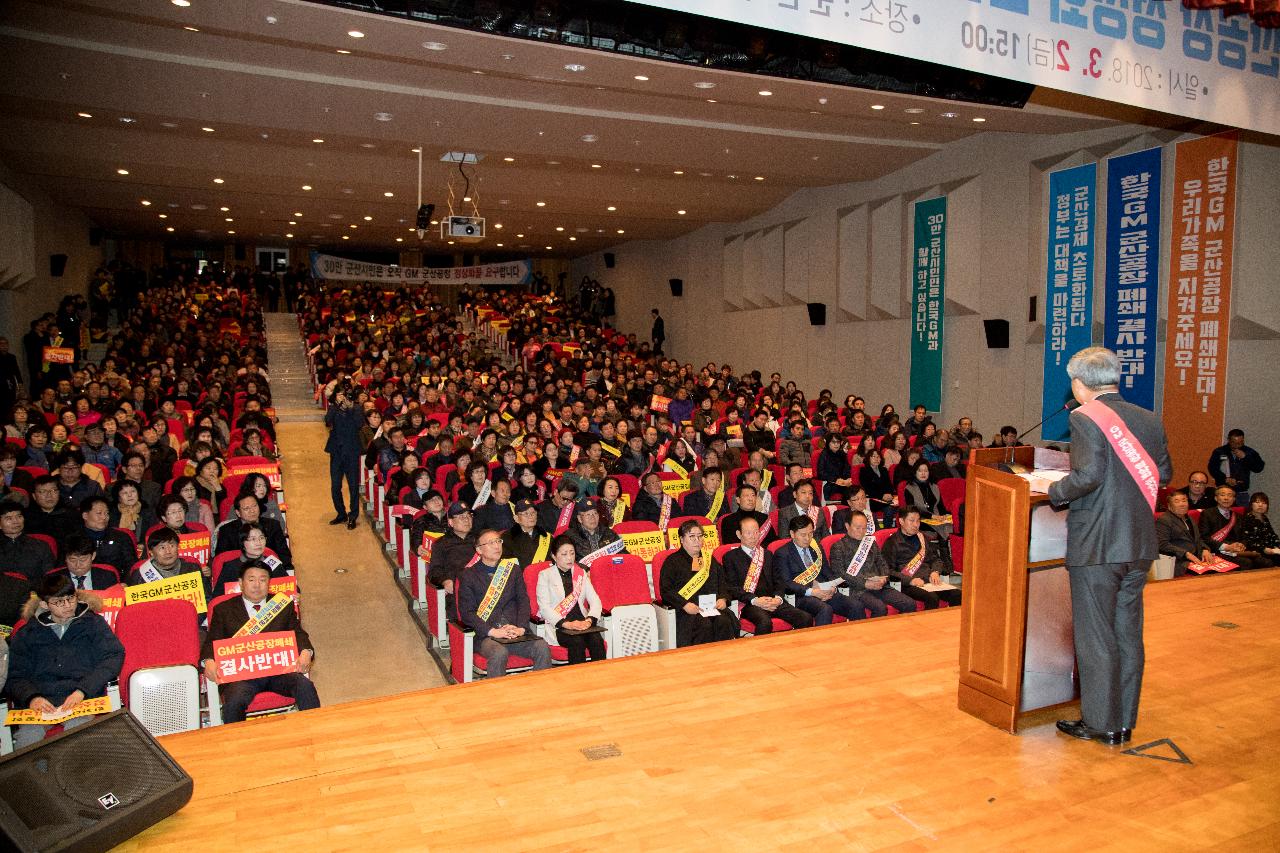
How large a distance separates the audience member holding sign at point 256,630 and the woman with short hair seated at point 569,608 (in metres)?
1.35

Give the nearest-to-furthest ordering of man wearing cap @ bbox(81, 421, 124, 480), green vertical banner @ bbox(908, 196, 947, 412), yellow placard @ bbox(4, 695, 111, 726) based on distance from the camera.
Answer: yellow placard @ bbox(4, 695, 111, 726) → man wearing cap @ bbox(81, 421, 124, 480) → green vertical banner @ bbox(908, 196, 947, 412)

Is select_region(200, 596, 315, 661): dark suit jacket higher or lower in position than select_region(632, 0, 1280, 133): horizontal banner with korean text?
lower

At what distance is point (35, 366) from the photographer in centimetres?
1417

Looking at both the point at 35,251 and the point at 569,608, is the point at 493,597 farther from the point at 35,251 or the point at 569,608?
the point at 35,251

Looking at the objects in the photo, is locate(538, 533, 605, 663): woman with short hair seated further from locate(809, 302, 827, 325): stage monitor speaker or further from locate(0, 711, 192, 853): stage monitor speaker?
locate(809, 302, 827, 325): stage monitor speaker

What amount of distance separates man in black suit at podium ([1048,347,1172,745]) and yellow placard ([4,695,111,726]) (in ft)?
13.4

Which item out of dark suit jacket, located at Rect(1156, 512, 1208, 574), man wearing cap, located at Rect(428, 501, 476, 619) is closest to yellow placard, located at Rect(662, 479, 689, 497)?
man wearing cap, located at Rect(428, 501, 476, 619)

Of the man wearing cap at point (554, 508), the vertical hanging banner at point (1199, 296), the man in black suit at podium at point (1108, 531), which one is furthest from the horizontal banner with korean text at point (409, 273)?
the man in black suit at podium at point (1108, 531)

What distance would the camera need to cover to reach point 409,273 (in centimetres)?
2381

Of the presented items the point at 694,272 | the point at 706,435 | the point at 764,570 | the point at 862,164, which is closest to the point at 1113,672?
the point at 764,570

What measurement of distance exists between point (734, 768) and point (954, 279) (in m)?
12.0

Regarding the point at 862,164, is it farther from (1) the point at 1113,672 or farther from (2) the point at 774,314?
(1) the point at 1113,672

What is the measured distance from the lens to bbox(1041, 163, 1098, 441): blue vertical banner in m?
11.4

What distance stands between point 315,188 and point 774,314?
9368 mm
